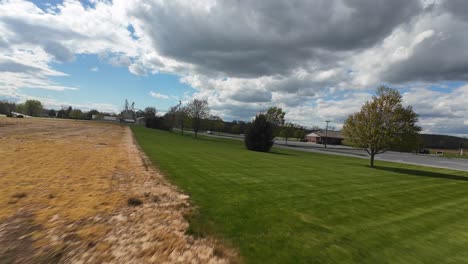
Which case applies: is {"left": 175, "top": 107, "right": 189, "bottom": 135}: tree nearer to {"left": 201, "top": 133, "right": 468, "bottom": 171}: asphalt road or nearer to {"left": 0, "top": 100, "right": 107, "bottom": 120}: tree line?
{"left": 201, "top": 133, "right": 468, "bottom": 171}: asphalt road

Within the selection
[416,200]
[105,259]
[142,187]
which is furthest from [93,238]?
[416,200]

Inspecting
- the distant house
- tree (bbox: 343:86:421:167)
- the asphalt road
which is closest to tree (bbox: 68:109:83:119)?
the distant house

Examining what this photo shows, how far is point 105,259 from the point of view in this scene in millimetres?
4039

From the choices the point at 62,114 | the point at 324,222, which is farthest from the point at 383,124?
the point at 62,114

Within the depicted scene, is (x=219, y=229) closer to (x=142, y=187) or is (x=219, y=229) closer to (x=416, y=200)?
(x=142, y=187)

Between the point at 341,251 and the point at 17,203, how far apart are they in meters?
7.69

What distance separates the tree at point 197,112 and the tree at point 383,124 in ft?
148

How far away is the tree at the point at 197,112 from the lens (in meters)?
65.8

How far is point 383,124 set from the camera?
23922 mm

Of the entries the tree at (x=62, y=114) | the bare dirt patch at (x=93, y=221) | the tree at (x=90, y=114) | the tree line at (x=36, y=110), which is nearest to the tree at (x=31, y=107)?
the tree line at (x=36, y=110)

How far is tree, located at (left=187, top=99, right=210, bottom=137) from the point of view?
65750 millimetres

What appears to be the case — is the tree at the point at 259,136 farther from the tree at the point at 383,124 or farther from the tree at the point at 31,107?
the tree at the point at 31,107

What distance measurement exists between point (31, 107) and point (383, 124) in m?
168

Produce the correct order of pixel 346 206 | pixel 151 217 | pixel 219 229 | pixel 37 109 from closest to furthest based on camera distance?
pixel 219 229 < pixel 151 217 < pixel 346 206 < pixel 37 109
